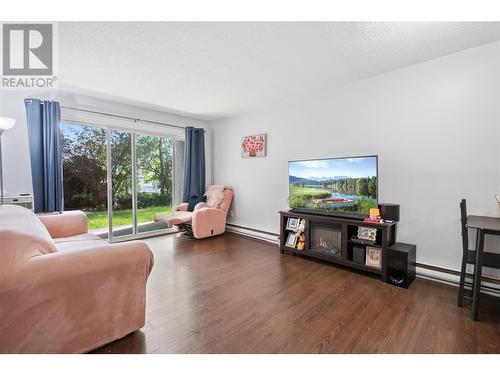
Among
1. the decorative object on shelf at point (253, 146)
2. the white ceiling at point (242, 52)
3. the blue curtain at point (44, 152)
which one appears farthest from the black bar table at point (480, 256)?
the blue curtain at point (44, 152)

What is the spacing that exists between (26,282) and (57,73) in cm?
262

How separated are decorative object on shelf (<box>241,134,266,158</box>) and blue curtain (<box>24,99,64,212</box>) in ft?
9.30

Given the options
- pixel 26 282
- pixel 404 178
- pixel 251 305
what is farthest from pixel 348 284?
pixel 26 282

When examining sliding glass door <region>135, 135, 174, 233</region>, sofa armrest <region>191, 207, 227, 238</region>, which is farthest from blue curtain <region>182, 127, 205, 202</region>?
sofa armrest <region>191, 207, 227, 238</region>

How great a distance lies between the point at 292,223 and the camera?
336 cm

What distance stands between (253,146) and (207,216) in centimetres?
153

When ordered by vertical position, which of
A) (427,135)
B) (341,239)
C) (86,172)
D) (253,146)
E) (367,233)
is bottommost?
(341,239)

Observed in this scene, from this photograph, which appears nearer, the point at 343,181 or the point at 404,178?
the point at 404,178

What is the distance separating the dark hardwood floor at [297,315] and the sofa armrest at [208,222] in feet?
3.79

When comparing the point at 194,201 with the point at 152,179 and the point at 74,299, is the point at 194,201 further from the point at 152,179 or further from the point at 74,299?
the point at 74,299

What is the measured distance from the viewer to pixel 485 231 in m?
1.72

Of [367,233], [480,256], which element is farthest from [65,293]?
[480,256]

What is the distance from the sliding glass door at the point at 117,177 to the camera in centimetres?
371

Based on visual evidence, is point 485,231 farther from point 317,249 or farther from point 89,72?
point 89,72
